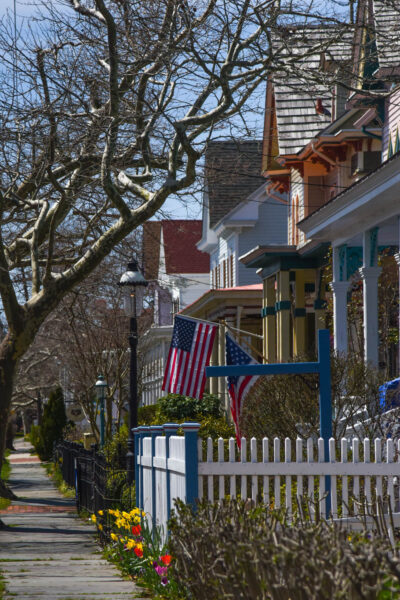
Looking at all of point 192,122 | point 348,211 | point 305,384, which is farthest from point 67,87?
point 305,384

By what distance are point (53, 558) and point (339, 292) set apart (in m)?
9.81

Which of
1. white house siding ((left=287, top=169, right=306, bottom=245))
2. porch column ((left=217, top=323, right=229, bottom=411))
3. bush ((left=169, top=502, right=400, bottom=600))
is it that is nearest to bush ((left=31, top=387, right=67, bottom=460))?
porch column ((left=217, top=323, right=229, bottom=411))

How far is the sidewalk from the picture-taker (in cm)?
949

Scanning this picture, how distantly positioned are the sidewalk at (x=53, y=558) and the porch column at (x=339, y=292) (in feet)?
20.5

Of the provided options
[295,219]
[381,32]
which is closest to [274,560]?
[381,32]

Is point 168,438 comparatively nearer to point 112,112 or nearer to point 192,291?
point 112,112

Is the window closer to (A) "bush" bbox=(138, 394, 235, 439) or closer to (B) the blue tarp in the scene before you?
(A) "bush" bbox=(138, 394, 235, 439)

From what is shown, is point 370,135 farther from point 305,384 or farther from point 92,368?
point 92,368

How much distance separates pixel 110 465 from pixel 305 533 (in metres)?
10.7

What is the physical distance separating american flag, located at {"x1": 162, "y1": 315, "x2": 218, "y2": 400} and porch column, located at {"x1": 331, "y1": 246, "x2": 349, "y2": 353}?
3.38m

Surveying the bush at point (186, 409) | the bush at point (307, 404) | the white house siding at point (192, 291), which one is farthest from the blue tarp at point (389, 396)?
the white house siding at point (192, 291)

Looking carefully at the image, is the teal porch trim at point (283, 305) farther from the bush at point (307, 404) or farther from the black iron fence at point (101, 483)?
the bush at point (307, 404)

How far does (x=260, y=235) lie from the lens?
4016 centimetres

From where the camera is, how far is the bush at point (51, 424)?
54.3 meters
